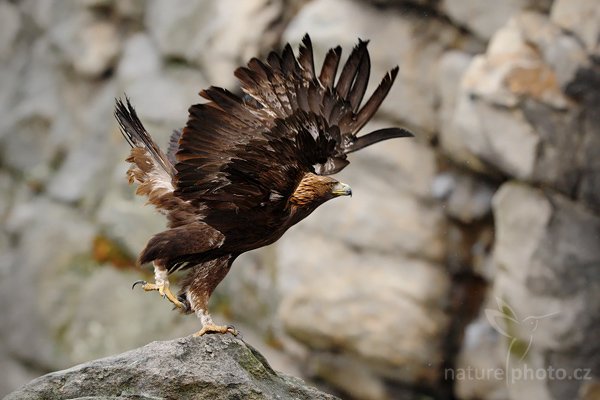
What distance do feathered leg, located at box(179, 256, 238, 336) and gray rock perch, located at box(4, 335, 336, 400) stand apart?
578mm

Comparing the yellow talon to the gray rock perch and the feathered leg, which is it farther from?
the gray rock perch

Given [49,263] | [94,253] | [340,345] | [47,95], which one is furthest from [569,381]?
[47,95]

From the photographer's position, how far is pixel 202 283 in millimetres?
5348

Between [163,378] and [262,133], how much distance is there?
1.40m

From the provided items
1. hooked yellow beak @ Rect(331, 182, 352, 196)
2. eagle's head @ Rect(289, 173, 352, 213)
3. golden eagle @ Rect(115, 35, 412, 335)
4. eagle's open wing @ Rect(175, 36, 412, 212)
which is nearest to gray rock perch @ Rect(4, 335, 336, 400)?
golden eagle @ Rect(115, 35, 412, 335)

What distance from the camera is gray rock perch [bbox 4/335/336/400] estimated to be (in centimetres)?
428

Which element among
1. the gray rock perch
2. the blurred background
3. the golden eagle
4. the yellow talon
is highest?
the blurred background

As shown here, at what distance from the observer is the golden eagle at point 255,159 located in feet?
16.1

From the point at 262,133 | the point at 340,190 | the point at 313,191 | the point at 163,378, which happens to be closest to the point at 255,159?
the point at 262,133

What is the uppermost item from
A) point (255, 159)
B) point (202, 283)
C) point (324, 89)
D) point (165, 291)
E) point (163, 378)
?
point (324, 89)

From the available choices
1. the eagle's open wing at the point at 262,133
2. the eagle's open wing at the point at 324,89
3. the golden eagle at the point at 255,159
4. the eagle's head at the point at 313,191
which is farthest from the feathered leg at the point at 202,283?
the eagle's open wing at the point at 324,89

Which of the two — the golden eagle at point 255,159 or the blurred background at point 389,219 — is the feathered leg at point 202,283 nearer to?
the golden eagle at point 255,159

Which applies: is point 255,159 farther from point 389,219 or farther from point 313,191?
point 389,219

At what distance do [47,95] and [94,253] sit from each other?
295cm
